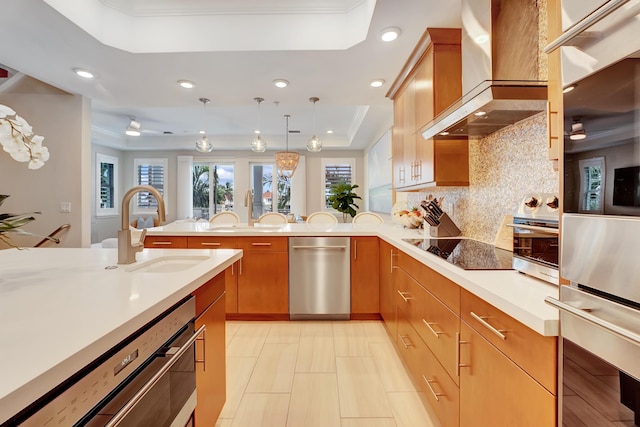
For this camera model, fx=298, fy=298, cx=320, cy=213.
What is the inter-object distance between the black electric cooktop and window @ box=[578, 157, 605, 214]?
1.99ft

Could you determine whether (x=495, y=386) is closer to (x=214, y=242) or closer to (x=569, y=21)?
(x=569, y=21)

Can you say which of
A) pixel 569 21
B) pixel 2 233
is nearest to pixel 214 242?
pixel 2 233

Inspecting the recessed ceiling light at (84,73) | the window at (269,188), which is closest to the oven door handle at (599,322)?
the recessed ceiling light at (84,73)

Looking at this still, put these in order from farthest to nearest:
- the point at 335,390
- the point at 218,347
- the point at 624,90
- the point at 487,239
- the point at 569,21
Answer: the point at 487,239 → the point at 335,390 → the point at 218,347 → the point at 569,21 → the point at 624,90

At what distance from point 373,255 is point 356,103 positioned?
204cm

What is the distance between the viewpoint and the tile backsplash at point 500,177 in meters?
1.58

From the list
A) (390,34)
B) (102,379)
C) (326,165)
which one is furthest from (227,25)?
(326,165)

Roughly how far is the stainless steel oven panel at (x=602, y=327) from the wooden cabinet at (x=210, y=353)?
1.16 meters

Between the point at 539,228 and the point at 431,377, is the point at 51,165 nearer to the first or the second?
the point at 431,377

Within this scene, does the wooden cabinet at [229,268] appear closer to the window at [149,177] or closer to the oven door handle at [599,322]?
the oven door handle at [599,322]

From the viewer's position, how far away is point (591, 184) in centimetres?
Result: 69

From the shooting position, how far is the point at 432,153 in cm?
230

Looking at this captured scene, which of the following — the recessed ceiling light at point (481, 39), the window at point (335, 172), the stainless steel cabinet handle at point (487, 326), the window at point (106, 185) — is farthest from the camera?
the window at point (335, 172)

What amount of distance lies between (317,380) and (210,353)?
98 centimetres
